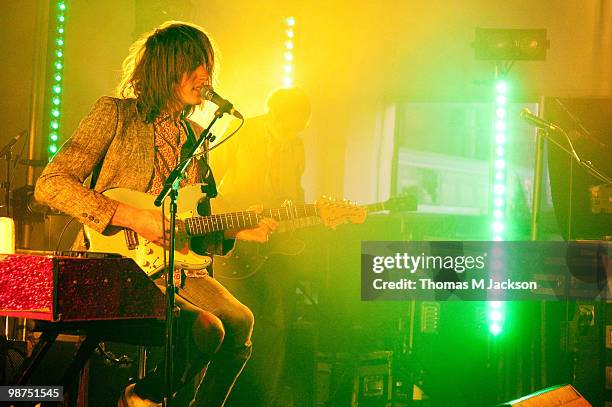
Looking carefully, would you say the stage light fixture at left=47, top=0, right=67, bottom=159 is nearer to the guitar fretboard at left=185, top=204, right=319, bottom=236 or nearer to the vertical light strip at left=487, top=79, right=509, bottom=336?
the guitar fretboard at left=185, top=204, right=319, bottom=236

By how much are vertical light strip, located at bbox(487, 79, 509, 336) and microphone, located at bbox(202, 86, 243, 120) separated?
8.64 feet

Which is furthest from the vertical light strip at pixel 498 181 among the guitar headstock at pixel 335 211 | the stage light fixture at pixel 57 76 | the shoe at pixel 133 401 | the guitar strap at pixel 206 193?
the stage light fixture at pixel 57 76

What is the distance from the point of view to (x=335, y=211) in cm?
430

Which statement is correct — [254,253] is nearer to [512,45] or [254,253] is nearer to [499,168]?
[499,168]

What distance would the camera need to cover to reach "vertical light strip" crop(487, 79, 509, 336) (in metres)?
4.87

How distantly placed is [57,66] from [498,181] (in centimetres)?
369

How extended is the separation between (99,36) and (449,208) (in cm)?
357

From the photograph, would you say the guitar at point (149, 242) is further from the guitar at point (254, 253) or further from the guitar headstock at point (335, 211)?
the guitar at point (254, 253)

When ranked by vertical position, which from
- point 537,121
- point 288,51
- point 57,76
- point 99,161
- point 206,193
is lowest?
point 206,193

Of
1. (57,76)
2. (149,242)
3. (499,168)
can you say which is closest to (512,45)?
(499,168)

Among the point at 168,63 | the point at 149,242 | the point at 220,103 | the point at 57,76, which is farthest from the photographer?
the point at 57,76

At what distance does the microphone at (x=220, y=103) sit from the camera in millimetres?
2818

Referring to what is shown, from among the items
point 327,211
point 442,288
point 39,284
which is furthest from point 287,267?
point 39,284

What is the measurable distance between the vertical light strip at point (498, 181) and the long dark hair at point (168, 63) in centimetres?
244
